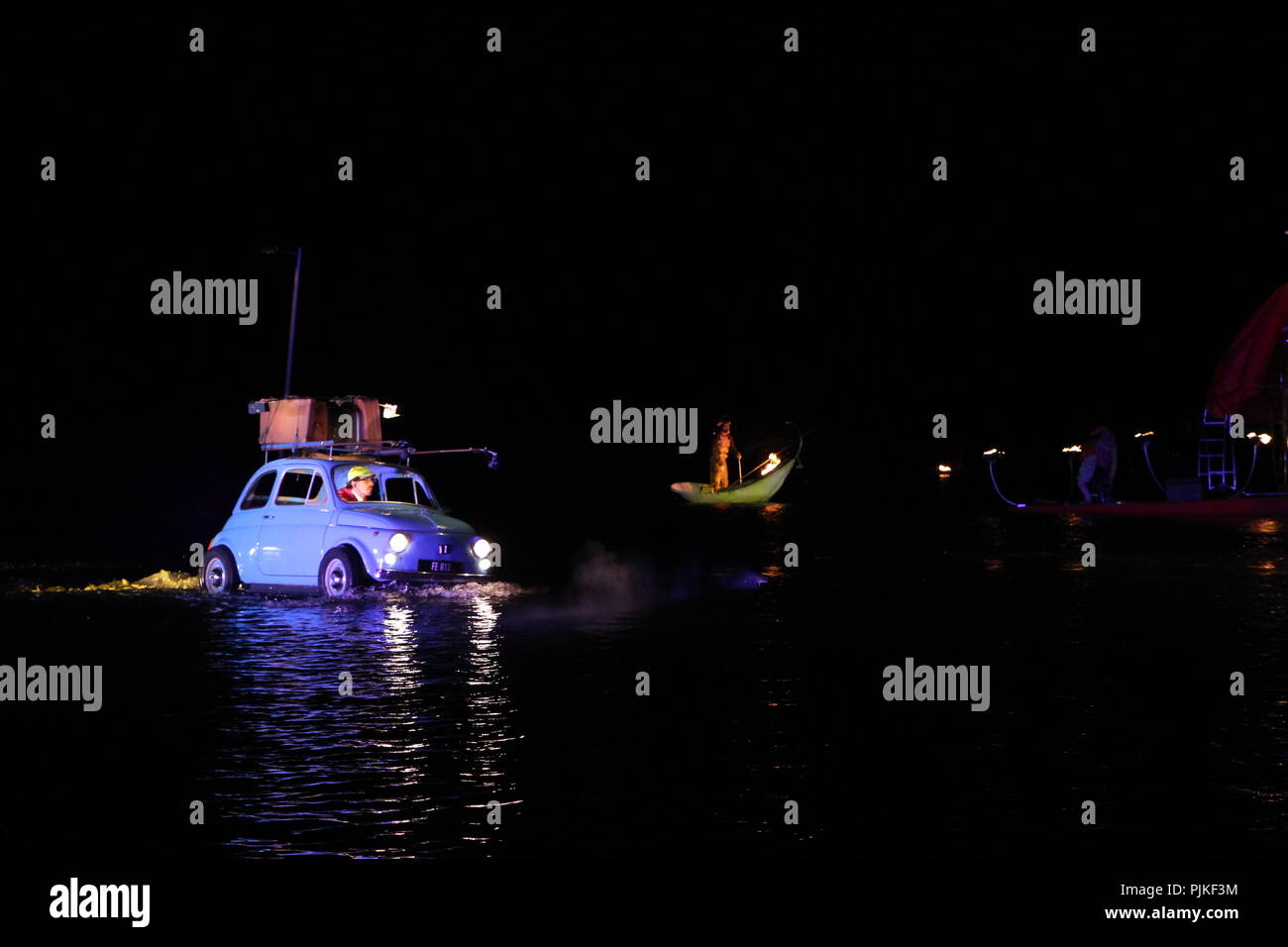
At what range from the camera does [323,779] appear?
29.5 feet

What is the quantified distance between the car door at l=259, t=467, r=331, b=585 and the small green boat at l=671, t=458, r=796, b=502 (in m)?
34.7

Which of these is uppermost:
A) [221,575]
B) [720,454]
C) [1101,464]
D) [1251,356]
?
[1251,356]

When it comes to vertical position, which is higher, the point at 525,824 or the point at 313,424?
the point at 313,424

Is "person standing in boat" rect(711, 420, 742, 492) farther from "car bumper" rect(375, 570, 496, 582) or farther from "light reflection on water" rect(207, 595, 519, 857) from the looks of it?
"light reflection on water" rect(207, 595, 519, 857)

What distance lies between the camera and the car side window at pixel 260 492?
2038cm

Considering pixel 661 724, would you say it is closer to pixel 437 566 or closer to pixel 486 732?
pixel 486 732

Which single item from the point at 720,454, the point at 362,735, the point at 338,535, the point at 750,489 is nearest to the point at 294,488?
the point at 338,535

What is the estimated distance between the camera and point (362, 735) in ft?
33.9

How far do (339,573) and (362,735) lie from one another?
896 centimetres

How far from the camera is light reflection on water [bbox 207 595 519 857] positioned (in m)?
7.87

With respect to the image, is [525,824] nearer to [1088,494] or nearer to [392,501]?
[392,501]
